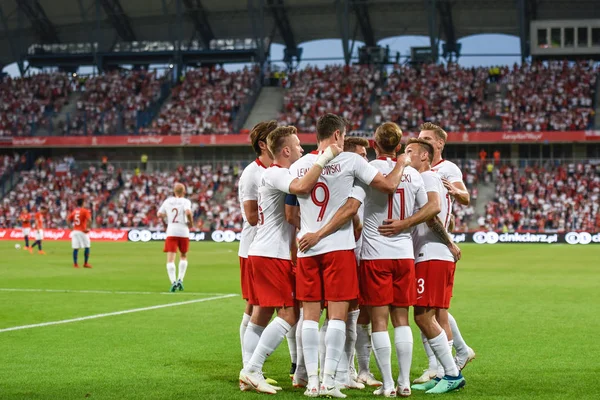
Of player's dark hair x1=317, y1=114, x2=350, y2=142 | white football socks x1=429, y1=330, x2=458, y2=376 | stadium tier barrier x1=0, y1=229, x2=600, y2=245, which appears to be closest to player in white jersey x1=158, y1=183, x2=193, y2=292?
player's dark hair x1=317, y1=114, x2=350, y2=142

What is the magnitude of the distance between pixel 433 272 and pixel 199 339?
16.2 ft

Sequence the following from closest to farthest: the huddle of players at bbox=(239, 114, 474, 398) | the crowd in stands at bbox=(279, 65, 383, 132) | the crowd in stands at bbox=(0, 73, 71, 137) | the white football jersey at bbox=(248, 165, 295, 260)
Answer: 1. the huddle of players at bbox=(239, 114, 474, 398)
2. the white football jersey at bbox=(248, 165, 295, 260)
3. the crowd in stands at bbox=(279, 65, 383, 132)
4. the crowd in stands at bbox=(0, 73, 71, 137)

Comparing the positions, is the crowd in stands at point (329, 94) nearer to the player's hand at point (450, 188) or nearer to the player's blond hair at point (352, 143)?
the player's hand at point (450, 188)

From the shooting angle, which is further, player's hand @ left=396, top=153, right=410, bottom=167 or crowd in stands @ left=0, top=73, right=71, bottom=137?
crowd in stands @ left=0, top=73, right=71, bottom=137

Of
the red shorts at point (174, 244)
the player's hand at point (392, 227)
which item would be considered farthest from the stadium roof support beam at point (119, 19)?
the player's hand at point (392, 227)

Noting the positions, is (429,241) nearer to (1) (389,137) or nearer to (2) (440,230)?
(2) (440,230)

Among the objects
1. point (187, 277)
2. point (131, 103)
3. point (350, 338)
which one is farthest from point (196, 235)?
point (350, 338)

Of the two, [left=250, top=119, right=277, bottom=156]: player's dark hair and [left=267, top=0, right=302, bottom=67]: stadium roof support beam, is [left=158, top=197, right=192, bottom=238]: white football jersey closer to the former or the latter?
[left=250, top=119, right=277, bottom=156]: player's dark hair

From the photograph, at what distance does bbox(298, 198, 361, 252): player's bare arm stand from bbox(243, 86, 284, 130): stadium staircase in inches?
2162

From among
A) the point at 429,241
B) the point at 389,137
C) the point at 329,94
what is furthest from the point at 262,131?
the point at 329,94

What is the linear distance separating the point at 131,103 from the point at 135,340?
56209 millimetres

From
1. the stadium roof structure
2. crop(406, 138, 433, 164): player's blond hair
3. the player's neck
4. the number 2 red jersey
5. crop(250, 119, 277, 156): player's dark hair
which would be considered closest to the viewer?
crop(406, 138, 433, 164): player's blond hair

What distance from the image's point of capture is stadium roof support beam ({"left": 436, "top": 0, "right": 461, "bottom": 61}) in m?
64.4

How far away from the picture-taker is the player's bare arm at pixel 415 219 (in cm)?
867
